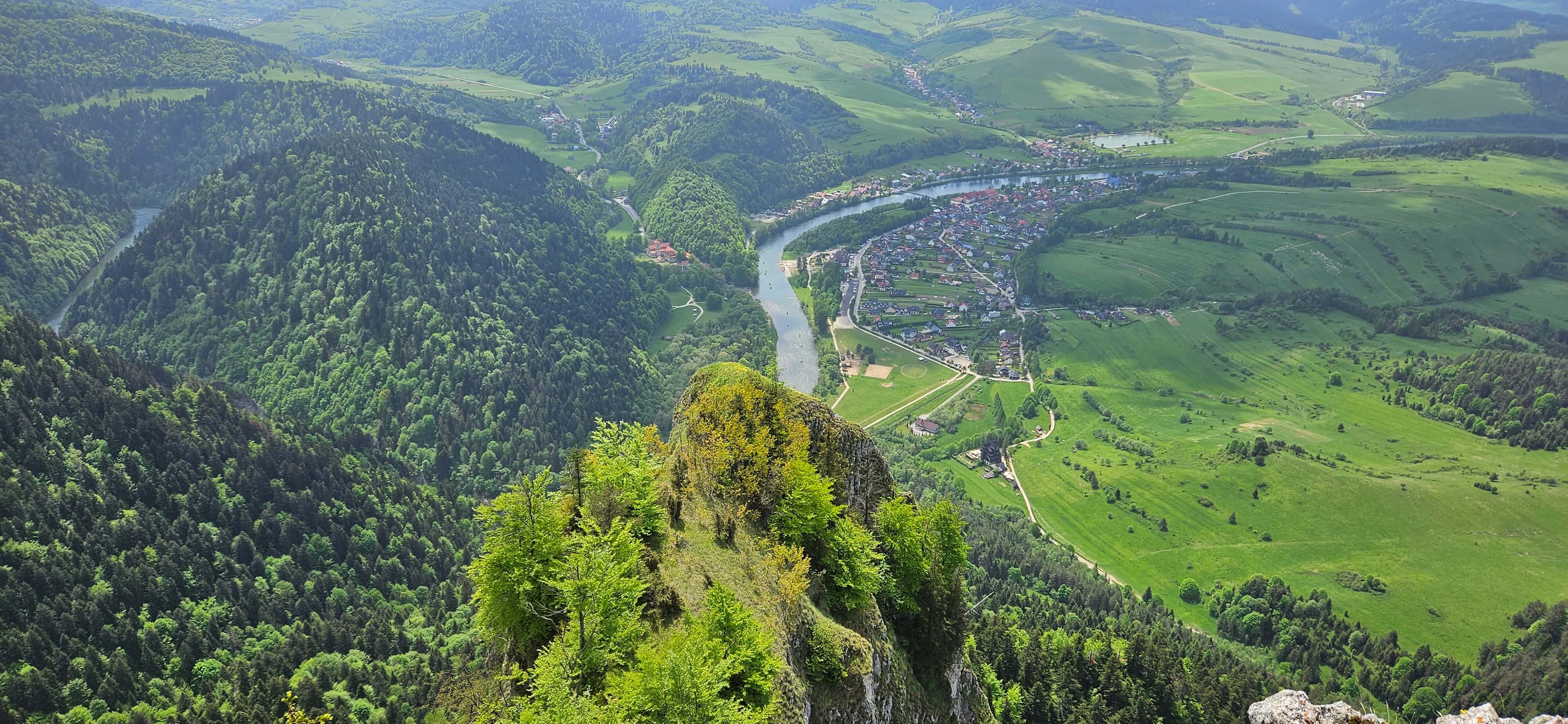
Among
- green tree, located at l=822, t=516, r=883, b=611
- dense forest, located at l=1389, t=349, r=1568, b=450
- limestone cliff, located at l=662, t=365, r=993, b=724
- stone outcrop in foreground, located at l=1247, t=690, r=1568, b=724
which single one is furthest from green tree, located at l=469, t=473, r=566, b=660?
dense forest, located at l=1389, t=349, r=1568, b=450

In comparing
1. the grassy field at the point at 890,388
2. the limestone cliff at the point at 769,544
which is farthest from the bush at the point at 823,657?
the grassy field at the point at 890,388

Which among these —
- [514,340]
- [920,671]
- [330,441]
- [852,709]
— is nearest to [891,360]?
[514,340]

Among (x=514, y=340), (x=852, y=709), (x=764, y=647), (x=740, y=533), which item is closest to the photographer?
(x=764, y=647)

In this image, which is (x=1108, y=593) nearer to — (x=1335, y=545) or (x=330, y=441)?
(x=1335, y=545)

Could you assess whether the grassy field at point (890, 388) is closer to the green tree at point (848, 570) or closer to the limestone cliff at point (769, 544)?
the limestone cliff at point (769, 544)

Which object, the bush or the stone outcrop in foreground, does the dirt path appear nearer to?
the stone outcrop in foreground

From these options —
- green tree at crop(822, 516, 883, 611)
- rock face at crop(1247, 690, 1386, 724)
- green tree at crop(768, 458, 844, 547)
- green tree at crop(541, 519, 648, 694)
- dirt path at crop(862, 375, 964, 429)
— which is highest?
green tree at crop(541, 519, 648, 694)

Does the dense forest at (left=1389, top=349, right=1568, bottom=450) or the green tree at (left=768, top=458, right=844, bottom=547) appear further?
the dense forest at (left=1389, top=349, right=1568, bottom=450)
